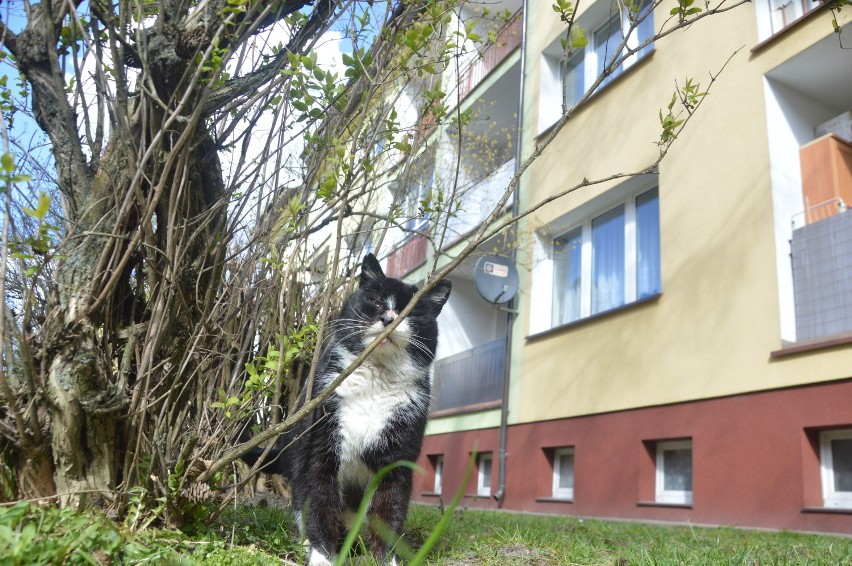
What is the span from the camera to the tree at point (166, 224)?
8.52 feet

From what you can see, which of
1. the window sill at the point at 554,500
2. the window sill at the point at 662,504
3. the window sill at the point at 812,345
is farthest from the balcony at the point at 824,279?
the window sill at the point at 554,500

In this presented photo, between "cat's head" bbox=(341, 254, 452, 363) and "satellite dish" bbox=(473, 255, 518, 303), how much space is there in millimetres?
5936

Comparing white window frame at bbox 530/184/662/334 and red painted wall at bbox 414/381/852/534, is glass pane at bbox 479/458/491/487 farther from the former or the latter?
white window frame at bbox 530/184/662/334

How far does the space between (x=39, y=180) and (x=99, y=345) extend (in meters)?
0.88

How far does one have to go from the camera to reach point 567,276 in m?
10.3

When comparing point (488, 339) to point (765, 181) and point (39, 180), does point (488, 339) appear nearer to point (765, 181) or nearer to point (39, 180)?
point (765, 181)

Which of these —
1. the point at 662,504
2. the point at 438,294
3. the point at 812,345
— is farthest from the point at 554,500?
the point at 438,294

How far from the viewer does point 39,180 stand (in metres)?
3.08

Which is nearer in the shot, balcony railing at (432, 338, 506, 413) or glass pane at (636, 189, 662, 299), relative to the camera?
glass pane at (636, 189, 662, 299)

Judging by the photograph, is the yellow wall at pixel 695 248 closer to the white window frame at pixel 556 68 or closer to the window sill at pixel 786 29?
the window sill at pixel 786 29

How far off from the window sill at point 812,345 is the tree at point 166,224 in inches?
147

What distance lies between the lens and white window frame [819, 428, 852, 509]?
5672 mm

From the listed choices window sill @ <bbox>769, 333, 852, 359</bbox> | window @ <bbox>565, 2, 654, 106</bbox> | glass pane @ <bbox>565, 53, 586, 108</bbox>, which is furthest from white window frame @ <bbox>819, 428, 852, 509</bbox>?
glass pane @ <bbox>565, 53, 586, 108</bbox>

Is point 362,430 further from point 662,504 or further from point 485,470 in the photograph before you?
point 485,470
